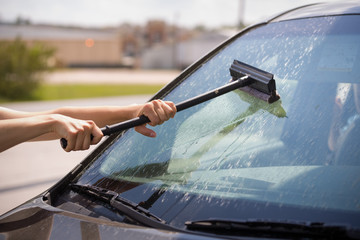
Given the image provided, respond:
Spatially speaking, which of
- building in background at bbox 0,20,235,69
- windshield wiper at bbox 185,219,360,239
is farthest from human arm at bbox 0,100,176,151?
building in background at bbox 0,20,235,69

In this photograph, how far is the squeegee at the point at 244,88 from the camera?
159 cm

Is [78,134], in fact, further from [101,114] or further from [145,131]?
[101,114]

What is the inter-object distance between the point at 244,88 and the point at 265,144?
0.26 m

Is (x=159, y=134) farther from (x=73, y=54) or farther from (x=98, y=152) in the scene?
(x=73, y=54)

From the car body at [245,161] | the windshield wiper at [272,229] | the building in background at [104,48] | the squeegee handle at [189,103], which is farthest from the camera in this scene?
the building in background at [104,48]

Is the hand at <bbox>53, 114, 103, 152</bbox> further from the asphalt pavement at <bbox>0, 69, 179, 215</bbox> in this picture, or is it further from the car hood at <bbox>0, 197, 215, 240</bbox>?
the asphalt pavement at <bbox>0, 69, 179, 215</bbox>

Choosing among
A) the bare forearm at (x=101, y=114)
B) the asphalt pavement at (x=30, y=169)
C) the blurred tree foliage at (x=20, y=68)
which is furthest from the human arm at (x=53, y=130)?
the blurred tree foliage at (x=20, y=68)

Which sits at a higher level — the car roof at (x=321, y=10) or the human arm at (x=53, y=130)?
the car roof at (x=321, y=10)

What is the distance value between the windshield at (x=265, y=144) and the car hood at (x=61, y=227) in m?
0.13

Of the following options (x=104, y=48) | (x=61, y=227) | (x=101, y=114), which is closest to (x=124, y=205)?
(x=61, y=227)

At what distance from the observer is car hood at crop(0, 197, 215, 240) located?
1211 mm

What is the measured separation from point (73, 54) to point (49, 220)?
187 ft

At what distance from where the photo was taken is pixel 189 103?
163 centimetres

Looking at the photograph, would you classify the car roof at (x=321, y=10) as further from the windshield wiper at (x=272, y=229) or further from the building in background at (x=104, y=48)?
the building in background at (x=104, y=48)
